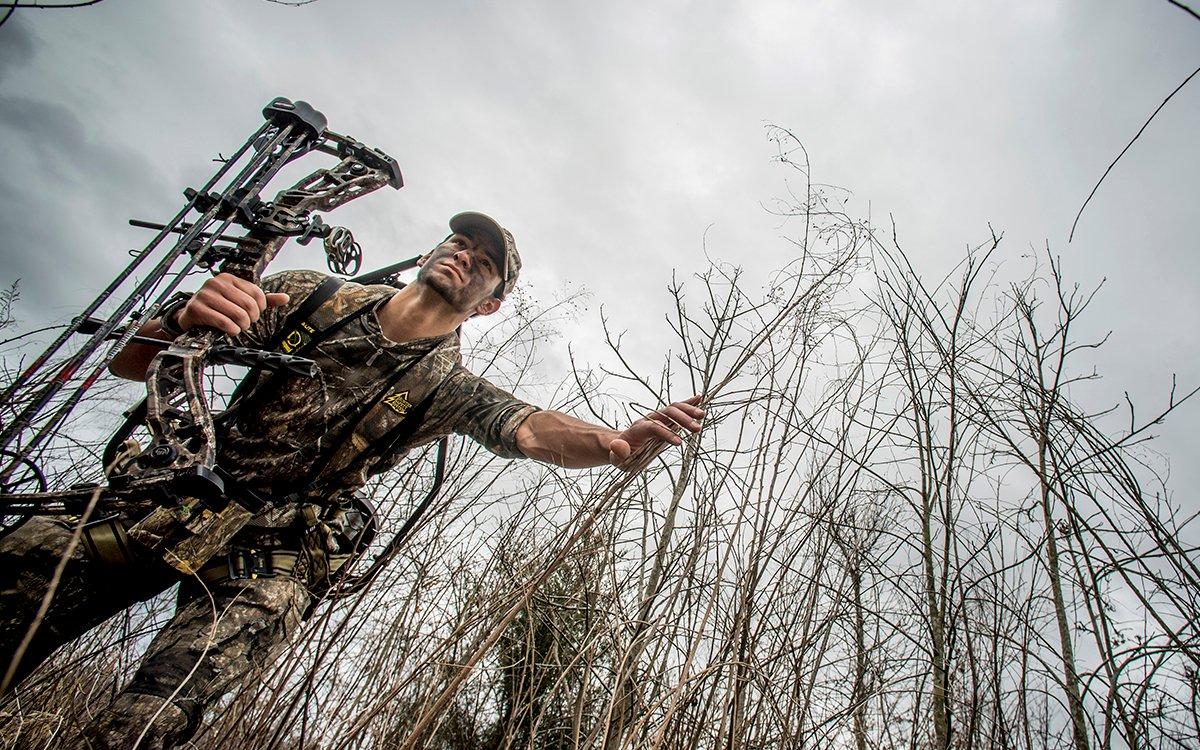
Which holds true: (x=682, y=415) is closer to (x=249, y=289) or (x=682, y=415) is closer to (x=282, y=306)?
(x=249, y=289)

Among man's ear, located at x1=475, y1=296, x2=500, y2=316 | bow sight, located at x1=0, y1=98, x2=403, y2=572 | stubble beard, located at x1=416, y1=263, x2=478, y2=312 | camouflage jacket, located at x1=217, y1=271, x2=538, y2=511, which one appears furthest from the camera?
man's ear, located at x1=475, y1=296, x2=500, y2=316

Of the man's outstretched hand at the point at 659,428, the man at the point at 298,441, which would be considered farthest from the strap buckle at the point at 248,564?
the man's outstretched hand at the point at 659,428

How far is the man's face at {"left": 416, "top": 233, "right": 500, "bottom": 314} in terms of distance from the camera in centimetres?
282

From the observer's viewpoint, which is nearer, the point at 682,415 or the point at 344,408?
the point at 682,415

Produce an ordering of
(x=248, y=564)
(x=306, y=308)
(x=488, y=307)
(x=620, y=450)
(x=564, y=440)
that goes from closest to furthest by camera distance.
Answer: (x=620, y=450)
(x=248, y=564)
(x=564, y=440)
(x=306, y=308)
(x=488, y=307)

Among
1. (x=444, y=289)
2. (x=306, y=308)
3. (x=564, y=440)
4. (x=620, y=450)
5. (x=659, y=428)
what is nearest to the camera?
(x=659, y=428)

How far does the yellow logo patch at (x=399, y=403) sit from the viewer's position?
2.55 m

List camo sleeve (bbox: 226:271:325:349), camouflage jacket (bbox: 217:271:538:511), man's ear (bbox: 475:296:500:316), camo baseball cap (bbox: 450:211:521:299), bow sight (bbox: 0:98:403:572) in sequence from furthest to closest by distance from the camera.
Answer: man's ear (bbox: 475:296:500:316) → camo baseball cap (bbox: 450:211:521:299) → camo sleeve (bbox: 226:271:325:349) → camouflage jacket (bbox: 217:271:538:511) → bow sight (bbox: 0:98:403:572)

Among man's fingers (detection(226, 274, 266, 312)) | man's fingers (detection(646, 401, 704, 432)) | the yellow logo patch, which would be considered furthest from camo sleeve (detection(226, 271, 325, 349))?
man's fingers (detection(646, 401, 704, 432))

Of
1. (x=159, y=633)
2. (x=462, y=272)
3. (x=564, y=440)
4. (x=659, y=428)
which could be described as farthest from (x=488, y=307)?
(x=159, y=633)

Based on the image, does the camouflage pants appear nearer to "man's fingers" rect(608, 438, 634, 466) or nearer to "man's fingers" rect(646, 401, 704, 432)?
"man's fingers" rect(608, 438, 634, 466)

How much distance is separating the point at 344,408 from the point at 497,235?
1.09 m

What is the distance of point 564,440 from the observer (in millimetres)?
2295

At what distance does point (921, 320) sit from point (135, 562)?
2.81 m
